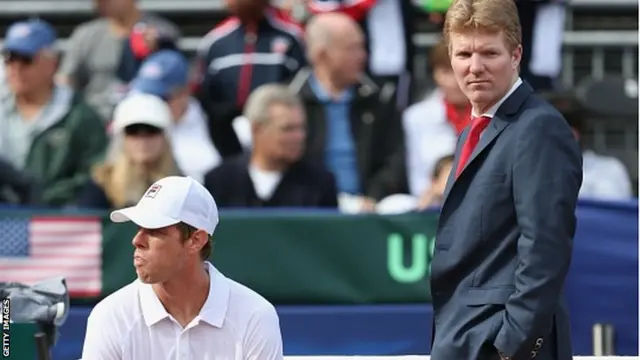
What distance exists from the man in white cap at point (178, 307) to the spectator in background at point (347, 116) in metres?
4.01

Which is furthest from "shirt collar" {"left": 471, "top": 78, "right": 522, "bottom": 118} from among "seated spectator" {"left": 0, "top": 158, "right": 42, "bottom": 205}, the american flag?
"seated spectator" {"left": 0, "top": 158, "right": 42, "bottom": 205}

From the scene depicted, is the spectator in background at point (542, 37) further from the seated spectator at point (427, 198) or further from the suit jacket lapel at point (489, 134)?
the suit jacket lapel at point (489, 134)

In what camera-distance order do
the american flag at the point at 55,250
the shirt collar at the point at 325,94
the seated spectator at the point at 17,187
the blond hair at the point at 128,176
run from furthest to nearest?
the shirt collar at the point at 325,94 → the seated spectator at the point at 17,187 → the blond hair at the point at 128,176 → the american flag at the point at 55,250

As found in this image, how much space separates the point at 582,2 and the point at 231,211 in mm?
4430

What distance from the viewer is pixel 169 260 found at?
420 centimetres

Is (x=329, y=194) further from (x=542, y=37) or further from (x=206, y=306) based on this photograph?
(x=206, y=306)

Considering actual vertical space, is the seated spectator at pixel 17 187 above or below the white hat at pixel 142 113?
below

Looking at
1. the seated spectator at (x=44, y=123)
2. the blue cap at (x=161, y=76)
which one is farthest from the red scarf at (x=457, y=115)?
the seated spectator at (x=44, y=123)

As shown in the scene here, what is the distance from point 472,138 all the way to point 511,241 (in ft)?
1.15

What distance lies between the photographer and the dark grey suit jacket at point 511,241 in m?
3.77

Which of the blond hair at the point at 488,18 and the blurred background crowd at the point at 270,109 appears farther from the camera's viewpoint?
the blurred background crowd at the point at 270,109

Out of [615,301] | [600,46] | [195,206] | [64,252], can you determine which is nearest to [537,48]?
[600,46]

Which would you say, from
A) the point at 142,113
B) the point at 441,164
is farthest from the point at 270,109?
the point at 441,164

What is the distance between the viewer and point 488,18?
3900 mm
